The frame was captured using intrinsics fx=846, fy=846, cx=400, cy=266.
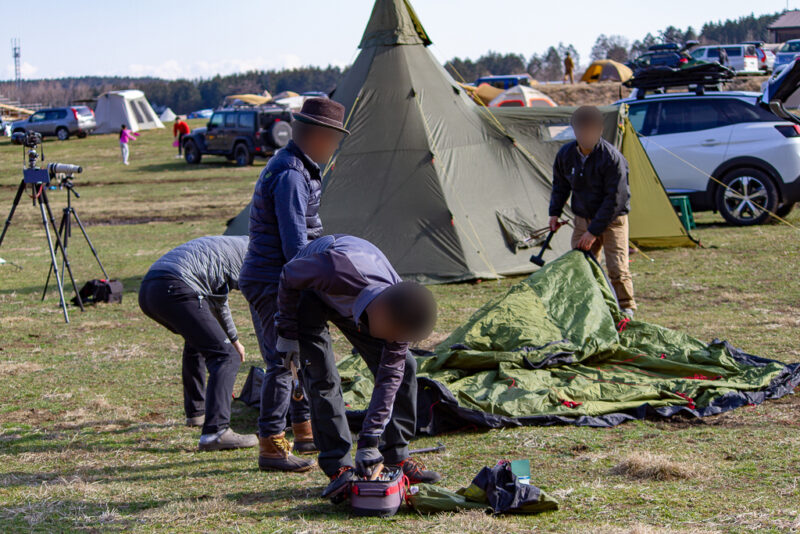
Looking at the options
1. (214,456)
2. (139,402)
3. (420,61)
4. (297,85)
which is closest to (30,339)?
(139,402)

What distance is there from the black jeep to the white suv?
16.2 metres

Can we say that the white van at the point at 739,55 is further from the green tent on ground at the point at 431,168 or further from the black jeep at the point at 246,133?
the green tent on ground at the point at 431,168

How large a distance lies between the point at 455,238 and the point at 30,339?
15.4ft

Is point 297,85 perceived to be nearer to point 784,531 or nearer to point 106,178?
point 106,178

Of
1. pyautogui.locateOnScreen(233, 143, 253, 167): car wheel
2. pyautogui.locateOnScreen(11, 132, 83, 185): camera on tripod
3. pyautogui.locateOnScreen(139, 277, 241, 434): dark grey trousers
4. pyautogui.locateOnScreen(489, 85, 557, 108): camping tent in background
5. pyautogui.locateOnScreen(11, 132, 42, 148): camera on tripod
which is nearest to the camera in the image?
pyautogui.locateOnScreen(139, 277, 241, 434): dark grey trousers

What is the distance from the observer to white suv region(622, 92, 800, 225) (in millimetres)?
11734

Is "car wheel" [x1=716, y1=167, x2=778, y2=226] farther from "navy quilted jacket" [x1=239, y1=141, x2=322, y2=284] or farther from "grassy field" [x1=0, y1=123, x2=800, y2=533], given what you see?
"navy quilted jacket" [x1=239, y1=141, x2=322, y2=284]

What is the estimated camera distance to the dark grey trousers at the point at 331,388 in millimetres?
3971

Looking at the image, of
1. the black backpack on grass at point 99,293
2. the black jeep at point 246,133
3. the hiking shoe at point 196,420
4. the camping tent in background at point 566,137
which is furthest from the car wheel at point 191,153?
the hiking shoe at point 196,420

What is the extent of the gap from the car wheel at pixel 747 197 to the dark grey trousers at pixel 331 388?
929cm

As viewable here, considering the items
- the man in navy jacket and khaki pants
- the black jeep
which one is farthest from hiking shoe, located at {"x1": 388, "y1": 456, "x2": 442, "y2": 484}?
the black jeep

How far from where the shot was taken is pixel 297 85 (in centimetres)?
12400

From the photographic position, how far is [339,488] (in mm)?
3830

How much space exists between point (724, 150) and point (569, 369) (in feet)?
24.1
